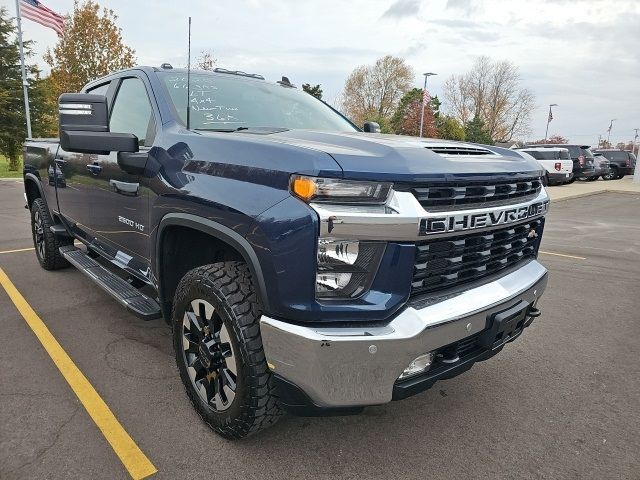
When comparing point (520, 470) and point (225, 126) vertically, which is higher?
point (225, 126)

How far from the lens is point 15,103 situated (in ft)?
81.1

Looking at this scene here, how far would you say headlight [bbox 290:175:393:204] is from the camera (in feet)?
5.93

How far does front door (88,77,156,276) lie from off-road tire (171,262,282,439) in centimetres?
82

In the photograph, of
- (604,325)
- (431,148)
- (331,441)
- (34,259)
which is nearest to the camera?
(431,148)

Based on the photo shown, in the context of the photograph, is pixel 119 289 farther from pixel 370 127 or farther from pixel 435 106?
pixel 435 106

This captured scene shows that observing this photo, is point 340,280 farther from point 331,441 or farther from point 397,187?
point 331,441

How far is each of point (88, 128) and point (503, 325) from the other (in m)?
2.41

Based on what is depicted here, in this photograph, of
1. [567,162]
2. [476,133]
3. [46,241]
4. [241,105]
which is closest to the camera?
[241,105]

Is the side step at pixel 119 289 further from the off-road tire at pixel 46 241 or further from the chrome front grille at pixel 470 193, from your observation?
the chrome front grille at pixel 470 193

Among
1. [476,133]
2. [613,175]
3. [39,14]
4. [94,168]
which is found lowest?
[613,175]

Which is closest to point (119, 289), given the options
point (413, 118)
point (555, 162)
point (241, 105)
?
point (241, 105)

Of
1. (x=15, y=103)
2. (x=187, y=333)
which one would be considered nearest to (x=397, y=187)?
(x=187, y=333)

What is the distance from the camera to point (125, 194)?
9.96 ft

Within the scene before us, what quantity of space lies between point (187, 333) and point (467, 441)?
1.57 m
